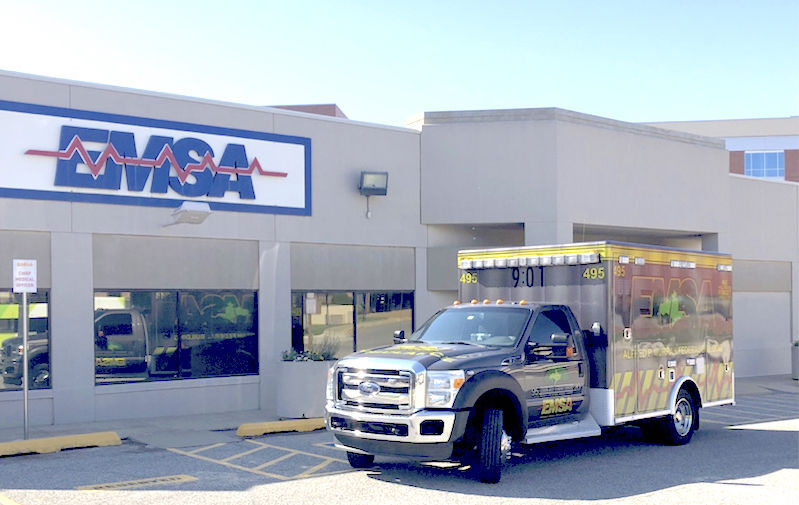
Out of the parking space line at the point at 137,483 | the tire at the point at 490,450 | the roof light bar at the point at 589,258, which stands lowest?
the parking space line at the point at 137,483

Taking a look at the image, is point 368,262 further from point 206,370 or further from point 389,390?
point 389,390

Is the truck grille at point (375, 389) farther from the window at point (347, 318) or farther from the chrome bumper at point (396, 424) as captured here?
the window at point (347, 318)

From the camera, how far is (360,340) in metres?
18.8

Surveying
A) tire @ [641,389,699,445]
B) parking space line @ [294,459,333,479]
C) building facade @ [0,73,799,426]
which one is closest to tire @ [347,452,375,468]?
parking space line @ [294,459,333,479]

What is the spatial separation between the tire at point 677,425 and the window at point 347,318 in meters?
6.67

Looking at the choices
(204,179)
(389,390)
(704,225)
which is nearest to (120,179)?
(204,179)

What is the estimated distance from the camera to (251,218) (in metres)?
17.4

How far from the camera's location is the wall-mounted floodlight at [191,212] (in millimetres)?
15161

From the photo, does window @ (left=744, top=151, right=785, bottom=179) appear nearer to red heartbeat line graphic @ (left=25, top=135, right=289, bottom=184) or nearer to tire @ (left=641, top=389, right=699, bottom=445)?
red heartbeat line graphic @ (left=25, top=135, right=289, bottom=184)

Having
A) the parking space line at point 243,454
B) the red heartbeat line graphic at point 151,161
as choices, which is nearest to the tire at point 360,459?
the parking space line at point 243,454

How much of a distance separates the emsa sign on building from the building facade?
0.03 metres

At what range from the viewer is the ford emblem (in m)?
9.83

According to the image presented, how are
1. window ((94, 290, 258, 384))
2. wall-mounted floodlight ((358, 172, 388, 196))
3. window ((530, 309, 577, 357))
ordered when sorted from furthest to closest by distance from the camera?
wall-mounted floodlight ((358, 172, 388, 196)) < window ((94, 290, 258, 384)) < window ((530, 309, 577, 357))

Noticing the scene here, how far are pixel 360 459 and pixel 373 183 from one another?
8.90 meters
